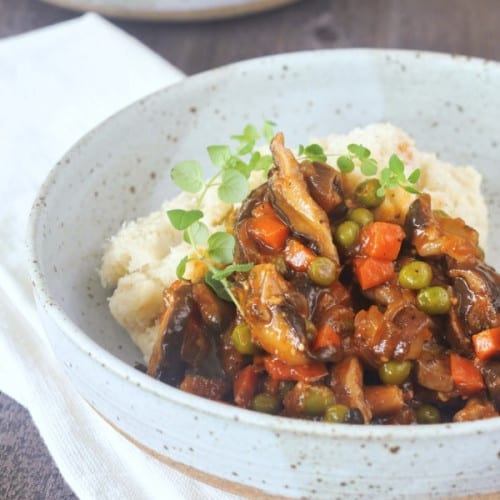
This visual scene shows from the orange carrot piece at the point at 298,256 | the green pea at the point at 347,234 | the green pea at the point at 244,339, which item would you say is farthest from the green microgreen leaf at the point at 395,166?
the green pea at the point at 244,339

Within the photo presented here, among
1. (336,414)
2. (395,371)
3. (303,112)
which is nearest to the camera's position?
(336,414)

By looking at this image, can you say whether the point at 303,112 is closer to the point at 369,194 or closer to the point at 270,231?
the point at 369,194

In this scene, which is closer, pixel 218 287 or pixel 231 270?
pixel 231 270

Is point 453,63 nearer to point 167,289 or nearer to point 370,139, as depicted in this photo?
point 370,139

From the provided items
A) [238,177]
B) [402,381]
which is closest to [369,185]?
[238,177]

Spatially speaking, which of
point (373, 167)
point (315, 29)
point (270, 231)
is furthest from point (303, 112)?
point (315, 29)

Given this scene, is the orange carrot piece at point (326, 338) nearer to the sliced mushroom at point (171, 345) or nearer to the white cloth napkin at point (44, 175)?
the sliced mushroom at point (171, 345)
